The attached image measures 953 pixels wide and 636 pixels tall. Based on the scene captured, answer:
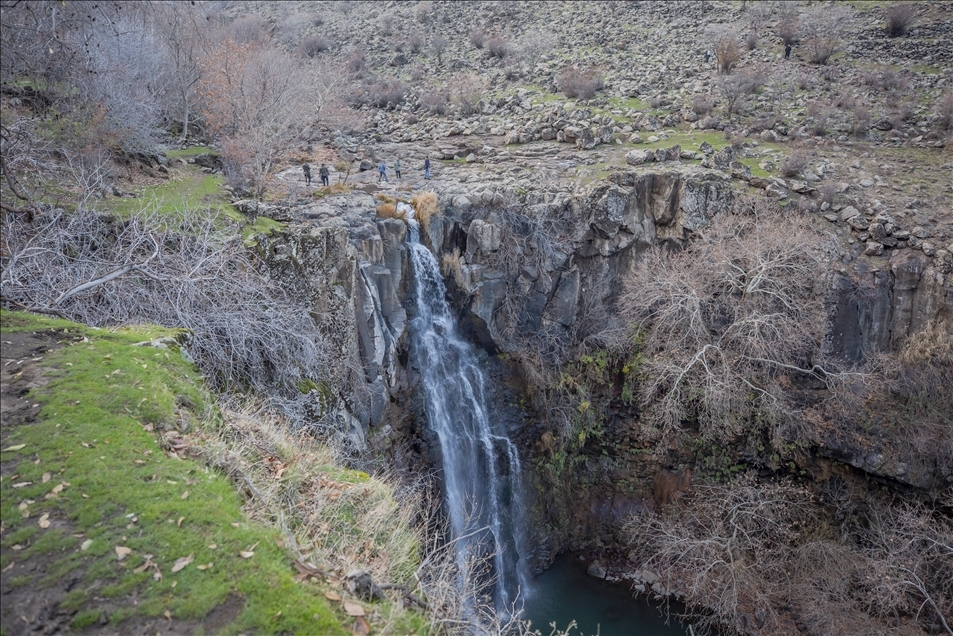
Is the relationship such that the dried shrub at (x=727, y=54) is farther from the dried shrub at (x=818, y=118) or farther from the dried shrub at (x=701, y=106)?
the dried shrub at (x=818, y=118)

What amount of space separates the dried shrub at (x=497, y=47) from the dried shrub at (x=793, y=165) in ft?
57.8

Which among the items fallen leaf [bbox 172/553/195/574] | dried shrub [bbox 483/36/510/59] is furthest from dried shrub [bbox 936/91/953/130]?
fallen leaf [bbox 172/553/195/574]

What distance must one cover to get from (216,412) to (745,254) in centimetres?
1270

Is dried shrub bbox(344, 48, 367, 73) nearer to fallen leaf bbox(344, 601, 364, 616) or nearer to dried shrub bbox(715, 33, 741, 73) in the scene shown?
dried shrub bbox(715, 33, 741, 73)

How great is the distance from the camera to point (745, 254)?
1372 centimetres

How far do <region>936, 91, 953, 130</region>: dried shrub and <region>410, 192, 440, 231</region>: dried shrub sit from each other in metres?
18.3

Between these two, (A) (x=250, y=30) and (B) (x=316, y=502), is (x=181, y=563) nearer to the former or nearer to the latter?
(B) (x=316, y=502)

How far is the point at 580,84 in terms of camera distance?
926 inches

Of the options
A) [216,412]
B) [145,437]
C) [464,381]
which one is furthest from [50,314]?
[464,381]

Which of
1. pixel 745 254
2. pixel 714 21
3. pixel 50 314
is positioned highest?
pixel 714 21

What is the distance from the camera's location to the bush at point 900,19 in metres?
24.2

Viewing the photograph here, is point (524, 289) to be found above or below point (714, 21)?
below

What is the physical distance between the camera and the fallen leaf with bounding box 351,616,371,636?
15.5ft

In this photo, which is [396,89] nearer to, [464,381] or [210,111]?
[210,111]
